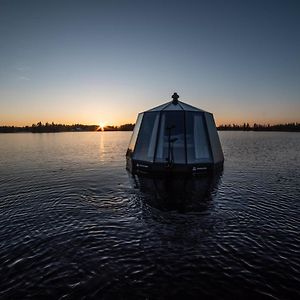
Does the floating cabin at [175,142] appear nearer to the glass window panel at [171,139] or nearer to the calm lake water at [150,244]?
the glass window panel at [171,139]

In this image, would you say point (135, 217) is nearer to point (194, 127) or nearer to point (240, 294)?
point (240, 294)

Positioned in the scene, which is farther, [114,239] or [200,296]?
[114,239]

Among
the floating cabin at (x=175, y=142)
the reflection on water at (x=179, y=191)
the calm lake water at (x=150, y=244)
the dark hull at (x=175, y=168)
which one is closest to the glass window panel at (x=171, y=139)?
the floating cabin at (x=175, y=142)

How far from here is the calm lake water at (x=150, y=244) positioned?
6312 mm

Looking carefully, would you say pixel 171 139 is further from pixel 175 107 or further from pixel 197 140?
pixel 175 107

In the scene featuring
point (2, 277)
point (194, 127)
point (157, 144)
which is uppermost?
point (194, 127)

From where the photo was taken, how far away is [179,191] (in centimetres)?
1609

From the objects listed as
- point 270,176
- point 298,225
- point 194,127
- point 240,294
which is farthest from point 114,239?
point 270,176

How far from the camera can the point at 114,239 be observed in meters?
8.92

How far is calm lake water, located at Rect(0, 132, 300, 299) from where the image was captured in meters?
6.31

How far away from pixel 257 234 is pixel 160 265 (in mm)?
4485

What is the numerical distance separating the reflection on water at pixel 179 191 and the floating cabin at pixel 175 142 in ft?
3.44

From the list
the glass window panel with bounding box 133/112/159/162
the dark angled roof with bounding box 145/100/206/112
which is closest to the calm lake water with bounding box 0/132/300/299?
the glass window panel with bounding box 133/112/159/162

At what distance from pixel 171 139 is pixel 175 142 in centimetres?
46
